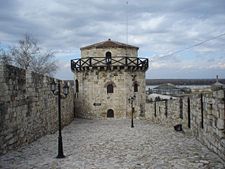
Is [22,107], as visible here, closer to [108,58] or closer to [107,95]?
[107,95]

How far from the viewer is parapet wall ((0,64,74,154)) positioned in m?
9.69

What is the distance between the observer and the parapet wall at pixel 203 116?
8.33 m

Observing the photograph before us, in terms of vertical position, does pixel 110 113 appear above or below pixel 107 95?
below

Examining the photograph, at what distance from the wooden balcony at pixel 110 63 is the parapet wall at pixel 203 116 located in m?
9.19

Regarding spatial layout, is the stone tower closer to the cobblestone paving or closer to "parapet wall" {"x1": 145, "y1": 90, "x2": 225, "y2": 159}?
"parapet wall" {"x1": 145, "y1": 90, "x2": 225, "y2": 159}

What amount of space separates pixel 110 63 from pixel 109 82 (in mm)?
1697

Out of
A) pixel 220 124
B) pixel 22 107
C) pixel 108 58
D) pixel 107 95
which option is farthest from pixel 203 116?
pixel 108 58

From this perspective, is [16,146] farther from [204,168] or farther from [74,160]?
[204,168]

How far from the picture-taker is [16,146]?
10523 mm

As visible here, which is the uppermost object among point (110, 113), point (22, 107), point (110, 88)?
point (110, 88)

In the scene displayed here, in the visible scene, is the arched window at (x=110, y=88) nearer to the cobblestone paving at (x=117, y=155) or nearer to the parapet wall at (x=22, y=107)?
the parapet wall at (x=22, y=107)

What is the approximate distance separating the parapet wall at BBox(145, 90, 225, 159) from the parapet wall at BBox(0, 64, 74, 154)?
633 cm

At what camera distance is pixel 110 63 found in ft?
90.5

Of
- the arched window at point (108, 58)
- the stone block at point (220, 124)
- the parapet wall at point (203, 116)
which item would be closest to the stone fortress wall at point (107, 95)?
the arched window at point (108, 58)
